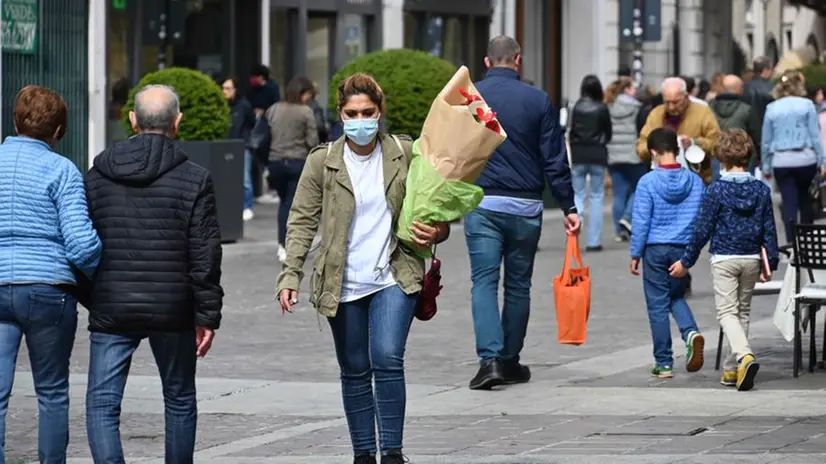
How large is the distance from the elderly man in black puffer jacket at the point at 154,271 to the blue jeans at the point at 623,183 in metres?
15.0

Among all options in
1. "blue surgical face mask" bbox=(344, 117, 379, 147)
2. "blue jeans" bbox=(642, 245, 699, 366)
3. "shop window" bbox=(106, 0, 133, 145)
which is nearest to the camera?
"blue surgical face mask" bbox=(344, 117, 379, 147)

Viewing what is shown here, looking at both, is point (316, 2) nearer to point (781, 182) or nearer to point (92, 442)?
point (781, 182)

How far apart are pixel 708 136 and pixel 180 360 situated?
28.2 ft

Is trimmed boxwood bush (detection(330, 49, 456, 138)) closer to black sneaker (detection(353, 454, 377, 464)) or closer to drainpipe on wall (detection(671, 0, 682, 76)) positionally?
black sneaker (detection(353, 454, 377, 464))

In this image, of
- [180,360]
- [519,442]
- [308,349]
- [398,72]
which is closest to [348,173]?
[180,360]

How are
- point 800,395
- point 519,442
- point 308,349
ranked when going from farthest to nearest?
point 308,349
point 800,395
point 519,442

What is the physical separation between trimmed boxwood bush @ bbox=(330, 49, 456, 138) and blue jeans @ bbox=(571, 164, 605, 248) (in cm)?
205

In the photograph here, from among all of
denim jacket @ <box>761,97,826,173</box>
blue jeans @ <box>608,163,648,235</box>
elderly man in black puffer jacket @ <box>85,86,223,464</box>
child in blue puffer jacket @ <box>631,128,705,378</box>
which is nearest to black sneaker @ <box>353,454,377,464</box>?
elderly man in black puffer jacket @ <box>85,86,223,464</box>

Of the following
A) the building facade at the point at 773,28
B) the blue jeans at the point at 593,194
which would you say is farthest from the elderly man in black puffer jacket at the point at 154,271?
the building facade at the point at 773,28

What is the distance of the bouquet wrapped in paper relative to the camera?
7.74 m

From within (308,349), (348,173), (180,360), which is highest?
(348,173)

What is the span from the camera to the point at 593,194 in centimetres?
2142

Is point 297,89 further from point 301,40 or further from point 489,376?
point 301,40

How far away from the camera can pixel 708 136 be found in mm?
15234
